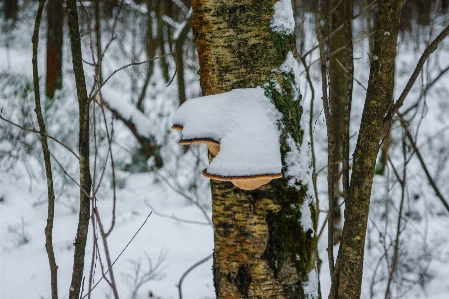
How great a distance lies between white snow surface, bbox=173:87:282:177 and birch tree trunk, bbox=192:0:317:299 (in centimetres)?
6

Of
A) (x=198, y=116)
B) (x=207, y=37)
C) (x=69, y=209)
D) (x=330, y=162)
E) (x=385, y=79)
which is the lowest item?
(x=69, y=209)

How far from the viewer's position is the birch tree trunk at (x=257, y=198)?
1.25 meters

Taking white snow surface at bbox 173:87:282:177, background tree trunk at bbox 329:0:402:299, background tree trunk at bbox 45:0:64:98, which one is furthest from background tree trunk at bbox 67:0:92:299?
background tree trunk at bbox 45:0:64:98

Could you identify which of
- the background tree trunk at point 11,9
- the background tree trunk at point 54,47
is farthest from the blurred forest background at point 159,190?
the background tree trunk at point 11,9

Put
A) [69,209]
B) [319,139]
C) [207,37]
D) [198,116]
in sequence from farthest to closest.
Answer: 1. [319,139]
2. [69,209]
3. [207,37]
4. [198,116]

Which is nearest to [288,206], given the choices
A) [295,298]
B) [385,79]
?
[295,298]

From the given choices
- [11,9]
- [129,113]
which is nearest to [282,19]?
[129,113]

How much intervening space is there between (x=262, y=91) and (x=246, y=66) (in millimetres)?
101

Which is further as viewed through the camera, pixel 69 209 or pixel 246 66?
pixel 69 209

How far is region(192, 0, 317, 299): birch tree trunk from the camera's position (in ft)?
4.10

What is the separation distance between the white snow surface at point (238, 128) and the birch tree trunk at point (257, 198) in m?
0.06

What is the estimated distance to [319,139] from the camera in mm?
8133

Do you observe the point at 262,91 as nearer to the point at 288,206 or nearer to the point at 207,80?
the point at 207,80

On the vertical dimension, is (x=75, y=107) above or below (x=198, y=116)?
above
